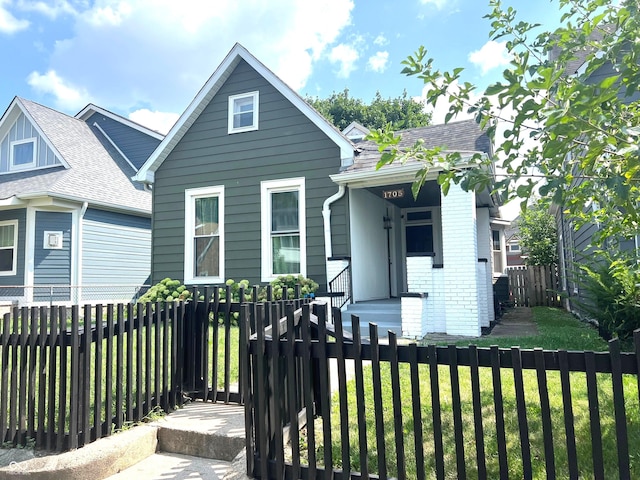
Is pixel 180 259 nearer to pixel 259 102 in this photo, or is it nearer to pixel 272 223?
pixel 272 223

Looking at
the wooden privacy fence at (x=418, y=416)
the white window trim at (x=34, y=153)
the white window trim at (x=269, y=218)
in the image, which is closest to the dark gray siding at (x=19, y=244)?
the white window trim at (x=34, y=153)

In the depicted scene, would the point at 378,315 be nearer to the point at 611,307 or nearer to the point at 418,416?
the point at 611,307

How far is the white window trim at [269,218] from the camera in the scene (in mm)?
9492

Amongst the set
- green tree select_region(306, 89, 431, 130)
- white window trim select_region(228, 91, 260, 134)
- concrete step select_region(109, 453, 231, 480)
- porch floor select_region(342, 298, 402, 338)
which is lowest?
concrete step select_region(109, 453, 231, 480)

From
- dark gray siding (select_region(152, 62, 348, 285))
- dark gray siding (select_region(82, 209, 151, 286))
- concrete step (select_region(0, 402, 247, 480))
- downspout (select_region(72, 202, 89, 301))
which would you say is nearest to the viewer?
concrete step (select_region(0, 402, 247, 480))

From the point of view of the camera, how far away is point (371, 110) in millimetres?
34625

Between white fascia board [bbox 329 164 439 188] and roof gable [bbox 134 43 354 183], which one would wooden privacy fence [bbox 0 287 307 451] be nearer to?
white fascia board [bbox 329 164 439 188]

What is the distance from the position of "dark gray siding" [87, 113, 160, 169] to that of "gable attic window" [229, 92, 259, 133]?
7.13 meters

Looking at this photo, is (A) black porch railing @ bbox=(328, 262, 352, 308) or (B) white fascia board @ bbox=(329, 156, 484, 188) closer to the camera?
(B) white fascia board @ bbox=(329, 156, 484, 188)

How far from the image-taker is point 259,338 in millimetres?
2771

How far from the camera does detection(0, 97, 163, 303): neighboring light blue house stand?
1266 cm

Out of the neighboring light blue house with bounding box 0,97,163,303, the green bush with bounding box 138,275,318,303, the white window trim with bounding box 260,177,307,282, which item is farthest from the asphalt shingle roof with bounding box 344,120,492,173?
the neighboring light blue house with bounding box 0,97,163,303

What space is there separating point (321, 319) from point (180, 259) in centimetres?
858

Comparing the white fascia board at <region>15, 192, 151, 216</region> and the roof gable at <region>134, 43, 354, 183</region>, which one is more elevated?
the roof gable at <region>134, 43, 354, 183</region>
